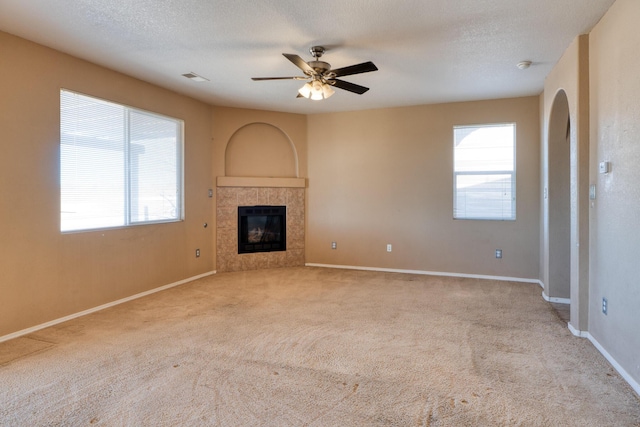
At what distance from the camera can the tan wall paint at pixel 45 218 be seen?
3.33 meters

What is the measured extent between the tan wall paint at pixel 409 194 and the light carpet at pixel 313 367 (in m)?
1.41

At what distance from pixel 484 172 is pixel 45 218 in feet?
18.7

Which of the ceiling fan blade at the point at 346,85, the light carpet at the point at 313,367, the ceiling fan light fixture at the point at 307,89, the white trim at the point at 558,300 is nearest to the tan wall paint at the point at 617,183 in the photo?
the light carpet at the point at 313,367

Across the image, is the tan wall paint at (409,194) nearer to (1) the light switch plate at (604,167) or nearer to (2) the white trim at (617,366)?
(2) the white trim at (617,366)

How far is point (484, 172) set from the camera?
5.73 m

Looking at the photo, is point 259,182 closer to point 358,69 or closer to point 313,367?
point 358,69

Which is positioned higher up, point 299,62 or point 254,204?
point 299,62

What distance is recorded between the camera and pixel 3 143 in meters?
3.27

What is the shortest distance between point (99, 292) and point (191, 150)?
2.41m

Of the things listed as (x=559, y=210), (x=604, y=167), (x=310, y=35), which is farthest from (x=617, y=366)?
(x=310, y=35)

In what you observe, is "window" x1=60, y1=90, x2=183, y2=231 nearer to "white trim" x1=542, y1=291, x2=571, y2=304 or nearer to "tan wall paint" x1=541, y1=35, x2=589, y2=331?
"tan wall paint" x1=541, y1=35, x2=589, y2=331

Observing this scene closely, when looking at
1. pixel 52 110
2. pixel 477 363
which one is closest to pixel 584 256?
pixel 477 363

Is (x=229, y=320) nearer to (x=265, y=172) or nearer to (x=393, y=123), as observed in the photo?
(x=265, y=172)

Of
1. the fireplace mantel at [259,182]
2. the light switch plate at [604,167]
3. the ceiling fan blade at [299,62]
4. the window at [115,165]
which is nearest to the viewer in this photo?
the light switch plate at [604,167]
